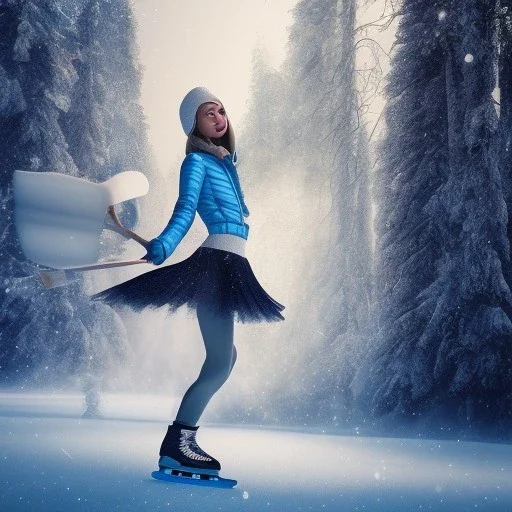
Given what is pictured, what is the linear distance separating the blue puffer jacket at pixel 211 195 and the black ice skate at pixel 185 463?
98 cm

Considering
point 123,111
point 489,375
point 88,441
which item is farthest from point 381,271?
point 123,111

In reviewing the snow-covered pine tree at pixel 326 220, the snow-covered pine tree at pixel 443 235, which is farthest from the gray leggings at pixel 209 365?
the snow-covered pine tree at pixel 326 220

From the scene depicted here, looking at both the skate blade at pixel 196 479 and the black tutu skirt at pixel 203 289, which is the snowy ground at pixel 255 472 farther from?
the black tutu skirt at pixel 203 289

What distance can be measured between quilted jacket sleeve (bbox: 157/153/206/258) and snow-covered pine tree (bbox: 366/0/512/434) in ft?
11.2

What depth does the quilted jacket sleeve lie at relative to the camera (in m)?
2.72

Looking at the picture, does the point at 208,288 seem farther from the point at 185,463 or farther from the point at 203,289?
the point at 185,463

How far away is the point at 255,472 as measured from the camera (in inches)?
133

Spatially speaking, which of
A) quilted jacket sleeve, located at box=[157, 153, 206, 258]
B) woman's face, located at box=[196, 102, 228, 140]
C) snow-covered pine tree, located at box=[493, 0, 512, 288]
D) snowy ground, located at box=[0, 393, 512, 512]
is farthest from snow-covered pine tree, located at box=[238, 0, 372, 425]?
quilted jacket sleeve, located at box=[157, 153, 206, 258]

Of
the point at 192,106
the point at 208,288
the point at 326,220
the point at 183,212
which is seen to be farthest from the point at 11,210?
the point at 208,288

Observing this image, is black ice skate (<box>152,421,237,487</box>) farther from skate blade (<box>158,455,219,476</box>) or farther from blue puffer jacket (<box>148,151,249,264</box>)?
blue puffer jacket (<box>148,151,249,264</box>)

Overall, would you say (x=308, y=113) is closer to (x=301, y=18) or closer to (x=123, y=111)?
(x=301, y=18)

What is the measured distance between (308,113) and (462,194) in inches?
140

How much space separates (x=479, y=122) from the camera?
5605mm

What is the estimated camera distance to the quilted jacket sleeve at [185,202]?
2.72m
